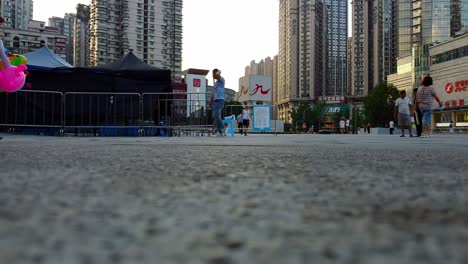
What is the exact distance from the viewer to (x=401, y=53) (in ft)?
252

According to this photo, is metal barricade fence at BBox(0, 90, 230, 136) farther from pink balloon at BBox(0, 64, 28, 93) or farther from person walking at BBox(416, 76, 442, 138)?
person walking at BBox(416, 76, 442, 138)

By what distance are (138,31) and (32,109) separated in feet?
299

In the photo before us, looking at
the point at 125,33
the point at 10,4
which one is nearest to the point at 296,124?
the point at 125,33

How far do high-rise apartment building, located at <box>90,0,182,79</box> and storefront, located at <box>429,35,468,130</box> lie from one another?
6562 centimetres

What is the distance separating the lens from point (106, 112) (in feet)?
38.5

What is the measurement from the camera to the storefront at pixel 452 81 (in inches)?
1689

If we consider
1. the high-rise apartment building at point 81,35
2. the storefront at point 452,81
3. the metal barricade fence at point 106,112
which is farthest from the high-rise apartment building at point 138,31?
the metal barricade fence at point 106,112

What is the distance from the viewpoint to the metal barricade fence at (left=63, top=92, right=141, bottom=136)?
11523mm

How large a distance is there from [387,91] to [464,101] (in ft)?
30.1

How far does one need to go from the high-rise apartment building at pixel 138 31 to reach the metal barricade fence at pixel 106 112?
281 feet

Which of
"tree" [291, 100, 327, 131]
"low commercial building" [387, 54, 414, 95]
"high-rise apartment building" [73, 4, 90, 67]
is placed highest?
"high-rise apartment building" [73, 4, 90, 67]

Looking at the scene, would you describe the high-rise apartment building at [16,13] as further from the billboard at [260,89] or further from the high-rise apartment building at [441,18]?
the high-rise apartment building at [441,18]

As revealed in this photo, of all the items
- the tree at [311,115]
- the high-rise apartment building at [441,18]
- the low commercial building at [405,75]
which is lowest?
the tree at [311,115]

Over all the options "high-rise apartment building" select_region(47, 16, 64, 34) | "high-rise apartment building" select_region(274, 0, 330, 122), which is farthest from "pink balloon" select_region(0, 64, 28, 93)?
"high-rise apartment building" select_region(47, 16, 64, 34)
